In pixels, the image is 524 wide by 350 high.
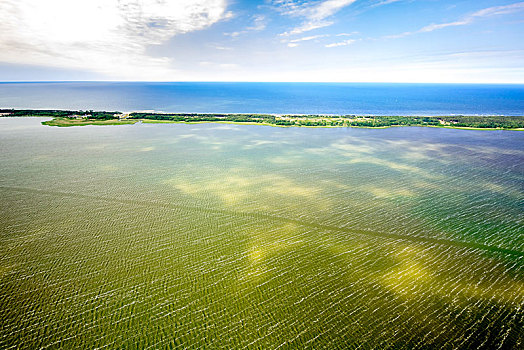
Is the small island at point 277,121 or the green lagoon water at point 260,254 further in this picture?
the small island at point 277,121

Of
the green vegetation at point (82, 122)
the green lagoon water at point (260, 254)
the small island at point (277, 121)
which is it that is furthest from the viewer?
the small island at point (277, 121)

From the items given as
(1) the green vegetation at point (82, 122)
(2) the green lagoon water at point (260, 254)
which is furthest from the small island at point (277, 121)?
(2) the green lagoon water at point (260, 254)

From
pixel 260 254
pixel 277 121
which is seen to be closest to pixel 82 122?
pixel 277 121

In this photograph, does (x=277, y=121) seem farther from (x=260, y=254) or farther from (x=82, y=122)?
(x=260, y=254)

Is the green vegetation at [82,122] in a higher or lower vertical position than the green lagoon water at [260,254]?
higher

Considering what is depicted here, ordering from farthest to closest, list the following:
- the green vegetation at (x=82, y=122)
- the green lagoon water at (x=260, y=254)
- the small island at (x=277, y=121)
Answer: the small island at (x=277, y=121) → the green vegetation at (x=82, y=122) → the green lagoon water at (x=260, y=254)

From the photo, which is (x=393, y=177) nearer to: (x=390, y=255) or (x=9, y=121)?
(x=390, y=255)

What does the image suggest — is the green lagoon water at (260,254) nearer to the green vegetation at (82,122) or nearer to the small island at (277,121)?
the green vegetation at (82,122)

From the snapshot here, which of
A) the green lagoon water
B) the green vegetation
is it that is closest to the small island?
the green vegetation

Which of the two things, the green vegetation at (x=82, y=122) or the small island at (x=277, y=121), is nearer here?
the green vegetation at (x=82, y=122)
